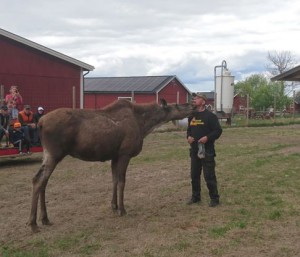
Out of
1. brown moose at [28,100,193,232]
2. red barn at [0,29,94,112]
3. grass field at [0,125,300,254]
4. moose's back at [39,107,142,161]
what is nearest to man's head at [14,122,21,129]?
grass field at [0,125,300,254]

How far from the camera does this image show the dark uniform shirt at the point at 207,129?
26.1ft

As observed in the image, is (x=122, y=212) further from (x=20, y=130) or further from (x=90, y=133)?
(x=20, y=130)

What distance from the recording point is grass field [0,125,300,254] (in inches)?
226

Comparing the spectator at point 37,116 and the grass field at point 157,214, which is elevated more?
the spectator at point 37,116

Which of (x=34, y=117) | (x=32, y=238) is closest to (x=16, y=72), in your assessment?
(x=34, y=117)

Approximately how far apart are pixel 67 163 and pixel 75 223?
6.42 metres

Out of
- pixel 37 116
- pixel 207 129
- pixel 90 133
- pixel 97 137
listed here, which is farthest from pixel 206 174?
pixel 37 116

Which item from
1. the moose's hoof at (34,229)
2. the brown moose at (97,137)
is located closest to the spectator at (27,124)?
the brown moose at (97,137)

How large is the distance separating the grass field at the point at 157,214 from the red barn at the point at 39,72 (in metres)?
9.88

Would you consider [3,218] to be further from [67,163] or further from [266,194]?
[67,163]

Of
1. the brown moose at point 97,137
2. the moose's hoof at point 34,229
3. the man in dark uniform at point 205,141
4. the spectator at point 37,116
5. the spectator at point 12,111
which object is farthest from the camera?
the spectator at point 12,111

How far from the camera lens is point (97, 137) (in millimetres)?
7035

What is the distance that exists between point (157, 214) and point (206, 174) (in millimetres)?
1191

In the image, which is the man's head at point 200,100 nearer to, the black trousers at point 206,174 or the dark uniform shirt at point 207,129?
the dark uniform shirt at point 207,129
